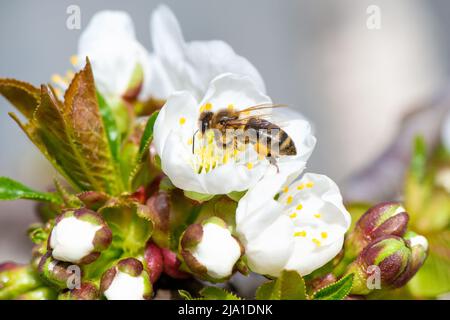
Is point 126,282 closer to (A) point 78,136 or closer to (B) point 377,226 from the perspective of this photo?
(A) point 78,136

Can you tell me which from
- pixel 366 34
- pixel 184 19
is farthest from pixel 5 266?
pixel 366 34

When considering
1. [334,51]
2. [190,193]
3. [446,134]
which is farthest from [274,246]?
[334,51]

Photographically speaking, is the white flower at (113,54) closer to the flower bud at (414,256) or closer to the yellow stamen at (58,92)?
the yellow stamen at (58,92)

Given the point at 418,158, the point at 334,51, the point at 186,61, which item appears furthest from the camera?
the point at 334,51

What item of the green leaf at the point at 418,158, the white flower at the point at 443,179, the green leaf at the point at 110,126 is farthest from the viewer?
the white flower at the point at 443,179

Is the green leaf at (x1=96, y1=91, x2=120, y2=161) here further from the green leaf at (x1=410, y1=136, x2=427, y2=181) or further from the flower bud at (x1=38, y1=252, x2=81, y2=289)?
the green leaf at (x1=410, y1=136, x2=427, y2=181)

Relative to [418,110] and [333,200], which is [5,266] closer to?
[333,200]

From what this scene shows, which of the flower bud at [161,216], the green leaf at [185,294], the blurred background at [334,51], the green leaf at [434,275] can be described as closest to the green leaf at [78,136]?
the flower bud at [161,216]
